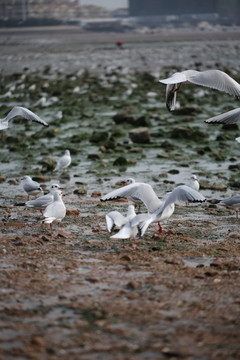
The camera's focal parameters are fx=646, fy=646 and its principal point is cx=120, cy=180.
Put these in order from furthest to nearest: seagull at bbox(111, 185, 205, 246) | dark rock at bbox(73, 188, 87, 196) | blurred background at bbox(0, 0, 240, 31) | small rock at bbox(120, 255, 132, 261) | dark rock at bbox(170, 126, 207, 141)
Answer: blurred background at bbox(0, 0, 240, 31) → dark rock at bbox(170, 126, 207, 141) → dark rock at bbox(73, 188, 87, 196) → seagull at bbox(111, 185, 205, 246) → small rock at bbox(120, 255, 132, 261)

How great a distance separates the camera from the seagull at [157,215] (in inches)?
252

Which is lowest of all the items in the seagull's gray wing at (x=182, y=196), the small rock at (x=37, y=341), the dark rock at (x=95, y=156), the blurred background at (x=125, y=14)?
the blurred background at (x=125, y=14)

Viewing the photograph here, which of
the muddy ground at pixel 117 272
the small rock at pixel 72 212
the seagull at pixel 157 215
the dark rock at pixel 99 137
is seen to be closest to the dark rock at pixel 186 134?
the muddy ground at pixel 117 272

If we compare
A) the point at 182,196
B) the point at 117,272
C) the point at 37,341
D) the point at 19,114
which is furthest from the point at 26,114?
the point at 37,341

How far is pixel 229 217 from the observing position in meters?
8.16

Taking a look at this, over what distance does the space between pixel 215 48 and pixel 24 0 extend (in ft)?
114

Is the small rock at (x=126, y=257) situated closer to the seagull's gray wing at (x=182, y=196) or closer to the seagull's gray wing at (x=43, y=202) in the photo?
the seagull's gray wing at (x=182, y=196)

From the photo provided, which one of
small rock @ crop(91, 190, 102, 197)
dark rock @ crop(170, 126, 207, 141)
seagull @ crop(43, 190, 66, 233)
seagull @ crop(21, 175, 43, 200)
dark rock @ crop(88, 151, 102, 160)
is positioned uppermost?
seagull @ crop(43, 190, 66, 233)

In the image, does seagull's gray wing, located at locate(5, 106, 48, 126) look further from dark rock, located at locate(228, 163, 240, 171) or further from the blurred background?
the blurred background

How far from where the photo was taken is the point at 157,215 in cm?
679

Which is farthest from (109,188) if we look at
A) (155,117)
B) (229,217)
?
(155,117)

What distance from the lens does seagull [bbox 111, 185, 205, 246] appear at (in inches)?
252

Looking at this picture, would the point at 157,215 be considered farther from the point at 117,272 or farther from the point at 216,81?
the point at 216,81

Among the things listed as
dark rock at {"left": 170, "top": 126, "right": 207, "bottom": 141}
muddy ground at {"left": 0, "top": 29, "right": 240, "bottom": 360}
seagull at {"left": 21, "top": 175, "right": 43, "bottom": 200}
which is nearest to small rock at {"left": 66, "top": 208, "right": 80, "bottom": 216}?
muddy ground at {"left": 0, "top": 29, "right": 240, "bottom": 360}
